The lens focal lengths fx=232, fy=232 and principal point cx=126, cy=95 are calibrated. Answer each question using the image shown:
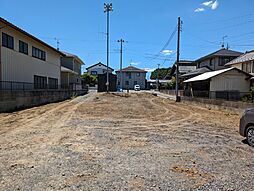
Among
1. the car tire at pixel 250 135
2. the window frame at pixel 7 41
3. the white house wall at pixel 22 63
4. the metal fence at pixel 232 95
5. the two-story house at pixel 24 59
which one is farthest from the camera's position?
the metal fence at pixel 232 95

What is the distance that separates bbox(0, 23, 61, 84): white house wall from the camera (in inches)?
609

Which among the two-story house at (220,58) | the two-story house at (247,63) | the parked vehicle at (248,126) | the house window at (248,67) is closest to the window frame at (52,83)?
the two-story house at (247,63)

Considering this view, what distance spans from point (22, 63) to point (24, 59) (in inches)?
19.2

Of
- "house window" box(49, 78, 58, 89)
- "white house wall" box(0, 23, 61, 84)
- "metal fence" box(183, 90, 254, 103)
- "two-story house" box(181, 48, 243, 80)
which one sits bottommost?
"metal fence" box(183, 90, 254, 103)

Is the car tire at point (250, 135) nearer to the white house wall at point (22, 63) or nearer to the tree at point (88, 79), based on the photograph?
the white house wall at point (22, 63)

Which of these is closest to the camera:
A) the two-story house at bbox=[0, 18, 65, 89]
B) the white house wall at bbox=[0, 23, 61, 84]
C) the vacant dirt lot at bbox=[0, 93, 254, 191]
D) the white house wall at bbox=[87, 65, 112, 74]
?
the vacant dirt lot at bbox=[0, 93, 254, 191]

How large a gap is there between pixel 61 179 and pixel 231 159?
3.51 metres

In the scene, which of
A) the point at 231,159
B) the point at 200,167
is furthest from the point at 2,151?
the point at 231,159

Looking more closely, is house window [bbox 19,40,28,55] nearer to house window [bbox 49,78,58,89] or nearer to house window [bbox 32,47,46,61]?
house window [bbox 32,47,46,61]

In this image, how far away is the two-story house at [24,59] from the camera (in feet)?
49.8

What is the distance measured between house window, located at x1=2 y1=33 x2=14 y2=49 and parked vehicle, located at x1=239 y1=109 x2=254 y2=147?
1469 cm

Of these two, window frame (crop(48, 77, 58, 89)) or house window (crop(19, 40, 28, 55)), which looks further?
window frame (crop(48, 77, 58, 89))

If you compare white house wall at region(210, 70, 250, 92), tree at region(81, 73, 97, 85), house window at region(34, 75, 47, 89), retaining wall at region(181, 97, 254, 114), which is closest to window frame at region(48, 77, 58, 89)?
house window at region(34, 75, 47, 89)

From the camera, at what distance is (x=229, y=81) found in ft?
72.3
